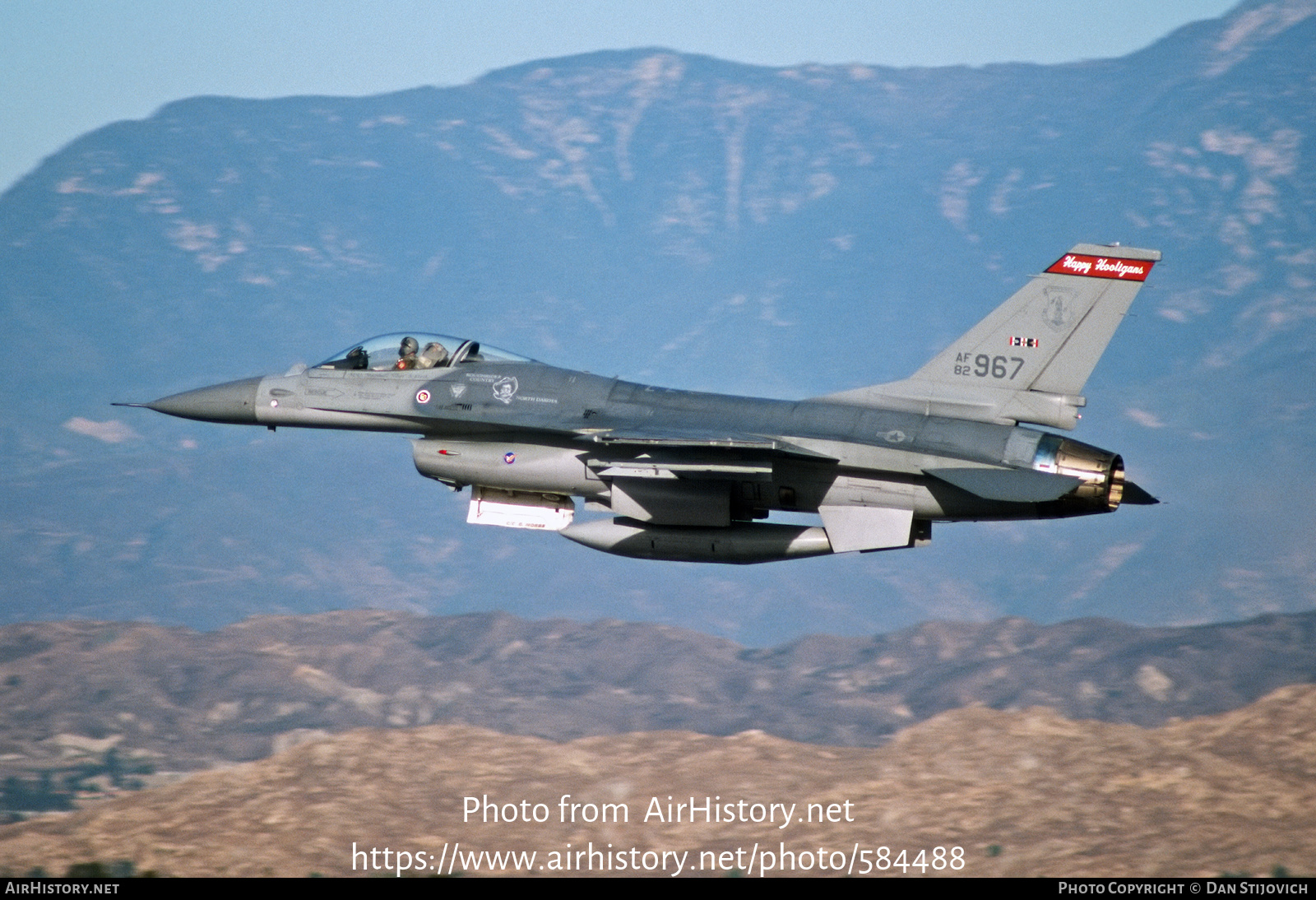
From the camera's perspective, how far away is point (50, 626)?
11250 centimetres

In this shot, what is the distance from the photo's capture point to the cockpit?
2392cm

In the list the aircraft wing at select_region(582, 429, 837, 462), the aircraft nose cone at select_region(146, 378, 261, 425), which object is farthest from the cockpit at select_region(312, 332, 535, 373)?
the aircraft wing at select_region(582, 429, 837, 462)

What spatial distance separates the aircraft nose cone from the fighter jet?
75cm

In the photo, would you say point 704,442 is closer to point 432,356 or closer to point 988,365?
point 988,365

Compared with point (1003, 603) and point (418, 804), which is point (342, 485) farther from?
point (418, 804)

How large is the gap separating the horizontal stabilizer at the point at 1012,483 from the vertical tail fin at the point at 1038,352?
145cm

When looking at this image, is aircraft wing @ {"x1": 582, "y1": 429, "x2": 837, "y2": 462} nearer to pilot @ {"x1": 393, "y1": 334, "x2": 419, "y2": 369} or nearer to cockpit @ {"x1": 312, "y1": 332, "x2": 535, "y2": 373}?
cockpit @ {"x1": 312, "y1": 332, "x2": 535, "y2": 373}

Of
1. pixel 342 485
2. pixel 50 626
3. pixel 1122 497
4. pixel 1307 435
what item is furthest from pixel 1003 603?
pixel 1122 497

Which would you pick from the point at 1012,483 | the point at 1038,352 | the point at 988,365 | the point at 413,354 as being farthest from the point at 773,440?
the point at 413,354

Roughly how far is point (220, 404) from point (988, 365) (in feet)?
41.2

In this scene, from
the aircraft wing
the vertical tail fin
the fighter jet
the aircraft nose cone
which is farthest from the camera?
the aircraft nose cone

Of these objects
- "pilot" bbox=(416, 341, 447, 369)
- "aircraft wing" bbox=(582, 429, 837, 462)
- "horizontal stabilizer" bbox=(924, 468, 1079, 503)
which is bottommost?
"horizontal stabilizer" bbox=(924, 468, 1079, 503)

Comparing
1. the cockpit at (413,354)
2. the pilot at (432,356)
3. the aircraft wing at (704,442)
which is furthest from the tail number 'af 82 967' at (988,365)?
the pilot at (432,356)

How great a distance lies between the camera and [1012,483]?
802 inches
